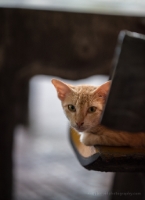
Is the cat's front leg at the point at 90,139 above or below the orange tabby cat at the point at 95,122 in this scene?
below

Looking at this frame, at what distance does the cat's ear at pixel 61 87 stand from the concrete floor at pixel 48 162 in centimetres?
56

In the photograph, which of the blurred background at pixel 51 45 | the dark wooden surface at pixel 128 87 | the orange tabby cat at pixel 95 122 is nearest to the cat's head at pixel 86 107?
the orange tabby cat at pixel 95 122

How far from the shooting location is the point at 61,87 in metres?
0.73

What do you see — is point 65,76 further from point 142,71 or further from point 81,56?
point 142,71

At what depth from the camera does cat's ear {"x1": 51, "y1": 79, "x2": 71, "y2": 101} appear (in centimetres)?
72

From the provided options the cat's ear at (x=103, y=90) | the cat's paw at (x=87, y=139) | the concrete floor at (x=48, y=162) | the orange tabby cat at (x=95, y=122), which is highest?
the cat's ear at (x=103, y=90)

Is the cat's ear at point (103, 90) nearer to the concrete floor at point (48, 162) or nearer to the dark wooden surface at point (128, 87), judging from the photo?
the dark wooden surface at point (128, 87)

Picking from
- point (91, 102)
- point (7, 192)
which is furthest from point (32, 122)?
point (91, 102)

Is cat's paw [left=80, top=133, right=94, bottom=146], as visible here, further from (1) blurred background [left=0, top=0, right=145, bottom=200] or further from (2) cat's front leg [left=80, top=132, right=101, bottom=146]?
(1) blurred background [left=0, top=0, right=145, bottom=200]

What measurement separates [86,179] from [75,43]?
2.58 feet

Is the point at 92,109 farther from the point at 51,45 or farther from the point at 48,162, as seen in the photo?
the point at 48,162

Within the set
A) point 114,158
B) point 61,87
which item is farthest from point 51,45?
point 114,158

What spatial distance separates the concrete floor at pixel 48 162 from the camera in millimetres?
1584

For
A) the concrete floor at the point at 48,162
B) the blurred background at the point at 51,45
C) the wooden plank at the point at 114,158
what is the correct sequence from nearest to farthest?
the wooden plank at the point at 114,158
the blurred background at the point at 51,45
the concrete floor at the point at 48,162
